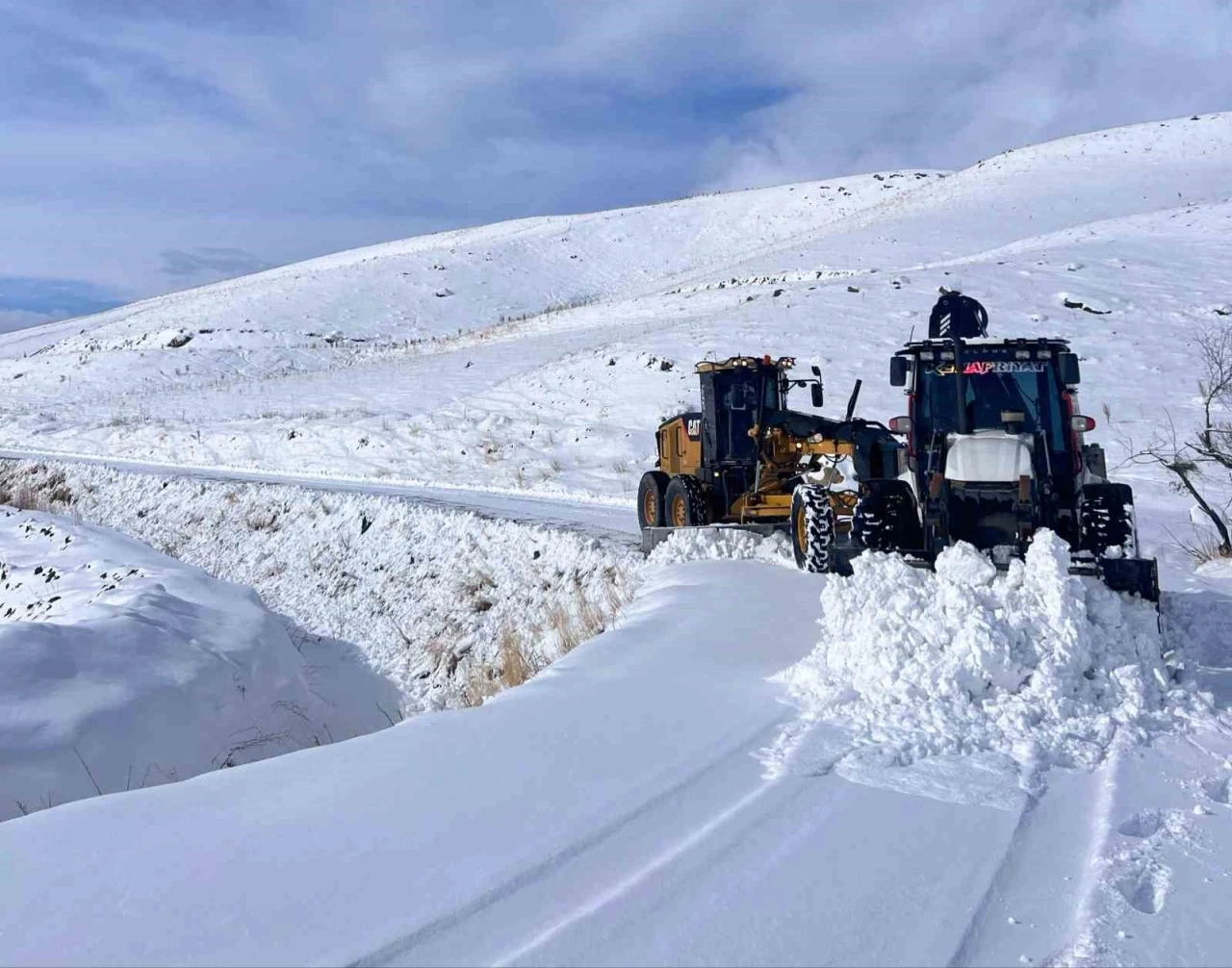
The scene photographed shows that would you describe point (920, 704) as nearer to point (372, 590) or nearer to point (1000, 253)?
point (372, 590)

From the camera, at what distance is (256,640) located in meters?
10.6

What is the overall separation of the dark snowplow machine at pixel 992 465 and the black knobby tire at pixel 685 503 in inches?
136

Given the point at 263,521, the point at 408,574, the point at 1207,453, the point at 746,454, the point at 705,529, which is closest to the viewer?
the point at 705,529

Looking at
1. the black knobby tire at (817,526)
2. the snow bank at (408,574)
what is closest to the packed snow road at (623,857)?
the snow bank at (408,574)

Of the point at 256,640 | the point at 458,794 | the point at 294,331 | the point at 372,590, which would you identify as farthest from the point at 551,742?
the point at 294,331

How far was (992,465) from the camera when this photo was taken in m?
8.32

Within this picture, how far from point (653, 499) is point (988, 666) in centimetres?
783

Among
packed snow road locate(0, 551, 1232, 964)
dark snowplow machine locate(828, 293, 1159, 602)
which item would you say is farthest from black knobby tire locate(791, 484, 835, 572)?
packed snow road locate(0, 551, 1232, 964)

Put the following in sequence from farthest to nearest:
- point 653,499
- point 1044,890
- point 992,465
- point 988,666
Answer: point 653,499 < point 992,465 < point 988,666 < point 1044,890

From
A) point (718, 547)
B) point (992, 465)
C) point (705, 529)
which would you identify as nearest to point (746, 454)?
point (705, 529)

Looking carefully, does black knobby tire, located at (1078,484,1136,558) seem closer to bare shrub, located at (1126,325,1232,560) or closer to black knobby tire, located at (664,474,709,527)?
bare shrub, located at (1126,325,1232,560)

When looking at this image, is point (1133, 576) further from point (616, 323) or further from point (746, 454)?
point (616, 323)

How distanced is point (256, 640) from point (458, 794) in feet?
22.2

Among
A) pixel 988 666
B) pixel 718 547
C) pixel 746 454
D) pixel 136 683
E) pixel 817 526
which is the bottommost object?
pixel 136 683
